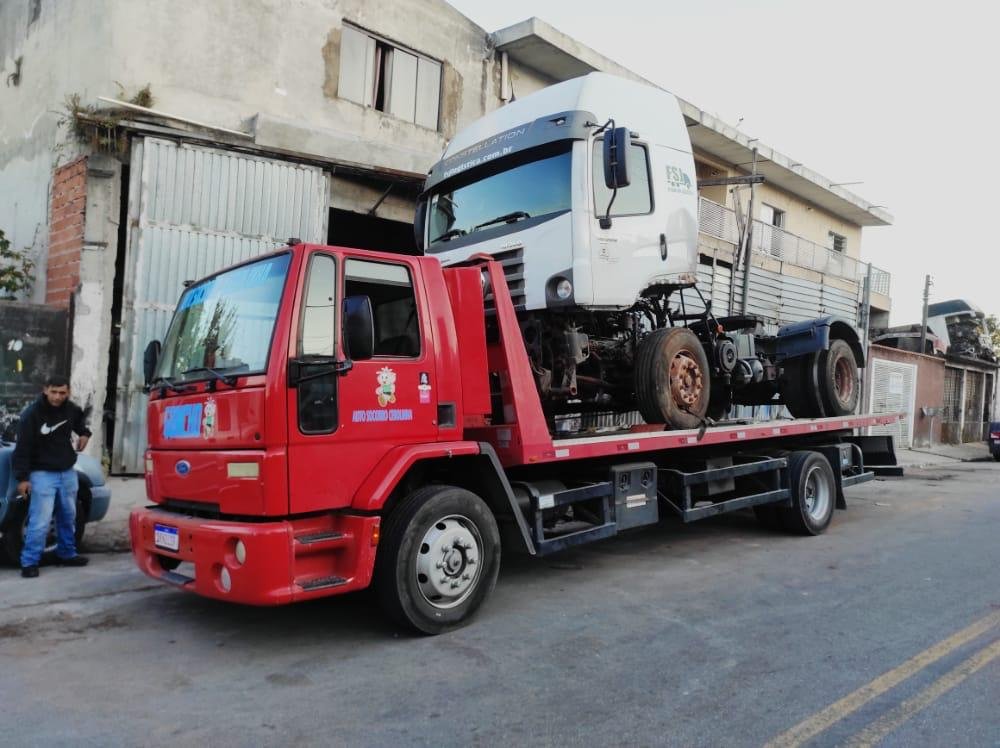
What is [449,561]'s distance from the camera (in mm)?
4621

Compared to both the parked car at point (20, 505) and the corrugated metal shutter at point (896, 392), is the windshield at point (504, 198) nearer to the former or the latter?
the parked car at point (20, 505)

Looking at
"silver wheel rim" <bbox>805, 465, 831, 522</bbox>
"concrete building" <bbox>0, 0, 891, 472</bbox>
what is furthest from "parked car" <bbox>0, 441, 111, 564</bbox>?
"silver wheel rim" <bbox>805, 465, 831, 522</bbox>

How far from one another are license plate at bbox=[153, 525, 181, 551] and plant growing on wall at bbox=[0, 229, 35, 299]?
7.14 meters

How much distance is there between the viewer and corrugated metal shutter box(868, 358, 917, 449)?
20.8 metres

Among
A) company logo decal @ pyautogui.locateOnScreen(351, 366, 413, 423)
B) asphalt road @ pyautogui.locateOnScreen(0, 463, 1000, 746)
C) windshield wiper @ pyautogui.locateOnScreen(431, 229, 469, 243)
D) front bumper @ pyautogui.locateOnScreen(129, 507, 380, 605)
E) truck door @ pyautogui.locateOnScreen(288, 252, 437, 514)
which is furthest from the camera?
windshield wiper @ pyautogui.locateOnScreen(431, 229, 469, 243)

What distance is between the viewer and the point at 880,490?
1212 cm

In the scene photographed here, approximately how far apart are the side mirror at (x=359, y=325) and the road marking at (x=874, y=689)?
2.73 m

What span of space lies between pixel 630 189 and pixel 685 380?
5.79 feet

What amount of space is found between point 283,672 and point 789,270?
19.7 meters

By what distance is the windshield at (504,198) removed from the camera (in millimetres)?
6230

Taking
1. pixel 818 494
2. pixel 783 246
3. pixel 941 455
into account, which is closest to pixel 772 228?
pixel 783 246

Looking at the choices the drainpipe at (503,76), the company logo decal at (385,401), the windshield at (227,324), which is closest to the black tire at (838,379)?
the company logo decal at (385,401)

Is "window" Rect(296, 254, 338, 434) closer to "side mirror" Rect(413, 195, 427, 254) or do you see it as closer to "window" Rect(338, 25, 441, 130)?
"side mirror" Rect(413, 195, 427, 254)

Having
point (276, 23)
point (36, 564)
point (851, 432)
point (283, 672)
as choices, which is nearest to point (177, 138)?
point (276, 23)
